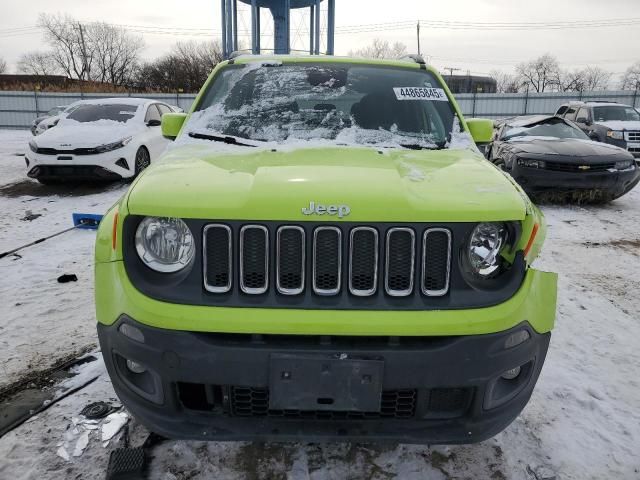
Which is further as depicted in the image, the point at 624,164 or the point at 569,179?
the point at 624,164

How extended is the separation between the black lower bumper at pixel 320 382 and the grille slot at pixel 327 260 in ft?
0.62

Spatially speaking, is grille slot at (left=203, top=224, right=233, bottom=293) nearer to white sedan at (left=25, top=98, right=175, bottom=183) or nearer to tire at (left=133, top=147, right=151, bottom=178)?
white sedan at (left=25, top=98, right=175, bottom=183)

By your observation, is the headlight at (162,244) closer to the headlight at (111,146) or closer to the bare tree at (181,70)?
the headlight at (111,146)

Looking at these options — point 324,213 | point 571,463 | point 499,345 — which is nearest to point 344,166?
point 324,213

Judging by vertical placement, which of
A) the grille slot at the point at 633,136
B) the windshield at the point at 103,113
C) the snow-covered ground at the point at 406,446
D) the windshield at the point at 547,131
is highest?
the windshield at the point at 103,113

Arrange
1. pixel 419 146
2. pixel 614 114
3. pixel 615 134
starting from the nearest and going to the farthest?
1. pixel 419 146
2. pixel 615 134
3. pixel 614 114

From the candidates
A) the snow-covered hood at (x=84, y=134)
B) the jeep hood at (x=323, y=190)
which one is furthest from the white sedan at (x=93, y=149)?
the jeep hood at (x=323, y=190)

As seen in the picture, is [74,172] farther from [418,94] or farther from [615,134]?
[615,134]

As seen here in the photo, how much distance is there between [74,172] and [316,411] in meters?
7.96

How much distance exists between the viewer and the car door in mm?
9297

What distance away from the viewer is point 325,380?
1.76m

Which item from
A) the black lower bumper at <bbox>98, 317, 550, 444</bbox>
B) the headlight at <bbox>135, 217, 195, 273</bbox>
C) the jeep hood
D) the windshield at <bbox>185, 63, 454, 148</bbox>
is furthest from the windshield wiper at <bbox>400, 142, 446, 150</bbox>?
the headlight at <bbox>135, 217, 195, 273</bbox>

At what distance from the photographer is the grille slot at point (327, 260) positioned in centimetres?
180

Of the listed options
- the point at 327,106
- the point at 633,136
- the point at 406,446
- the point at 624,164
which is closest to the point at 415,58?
the point at 327,106
